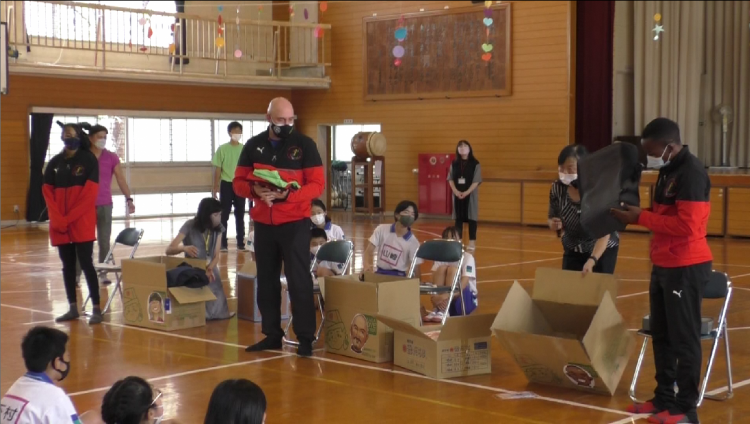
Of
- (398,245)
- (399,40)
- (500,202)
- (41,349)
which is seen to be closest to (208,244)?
(398,245)

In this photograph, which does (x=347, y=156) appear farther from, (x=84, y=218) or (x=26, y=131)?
(x=84, y=218)

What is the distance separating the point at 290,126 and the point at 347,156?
15899 millimetres

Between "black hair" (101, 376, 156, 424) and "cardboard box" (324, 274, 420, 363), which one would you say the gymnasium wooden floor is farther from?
"black hair" (101, 376, 156, 424)

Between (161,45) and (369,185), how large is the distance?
5250 mm

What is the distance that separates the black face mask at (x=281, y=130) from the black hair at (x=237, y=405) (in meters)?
4.12

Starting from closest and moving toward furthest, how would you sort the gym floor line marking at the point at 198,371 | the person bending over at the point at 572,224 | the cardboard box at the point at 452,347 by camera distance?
the gym floor line marking at the point at 198,371 → the cardboard box at the point at 452,347 → the person bending over at the point at 572,224

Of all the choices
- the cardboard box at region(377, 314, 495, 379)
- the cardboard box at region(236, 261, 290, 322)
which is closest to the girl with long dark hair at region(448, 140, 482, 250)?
the cardboard box at region(236, 261, 290, 322)

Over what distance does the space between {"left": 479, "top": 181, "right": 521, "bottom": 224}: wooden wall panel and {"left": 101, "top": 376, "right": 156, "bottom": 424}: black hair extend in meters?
15.1

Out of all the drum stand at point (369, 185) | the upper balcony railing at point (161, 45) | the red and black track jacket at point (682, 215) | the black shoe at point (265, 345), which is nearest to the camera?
the red and black track jacket at point (682, 215)

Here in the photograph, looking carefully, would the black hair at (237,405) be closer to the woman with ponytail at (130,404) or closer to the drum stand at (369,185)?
the woman with ponytail at (130,404)

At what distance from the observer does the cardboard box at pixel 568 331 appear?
538 centimetres

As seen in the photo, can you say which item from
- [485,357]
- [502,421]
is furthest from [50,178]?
[502,421]

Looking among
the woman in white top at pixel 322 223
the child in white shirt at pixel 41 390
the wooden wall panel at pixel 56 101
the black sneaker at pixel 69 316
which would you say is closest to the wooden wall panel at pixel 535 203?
the wooden wall panel at pixel 56 101

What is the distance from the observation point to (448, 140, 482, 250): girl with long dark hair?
1370cm
